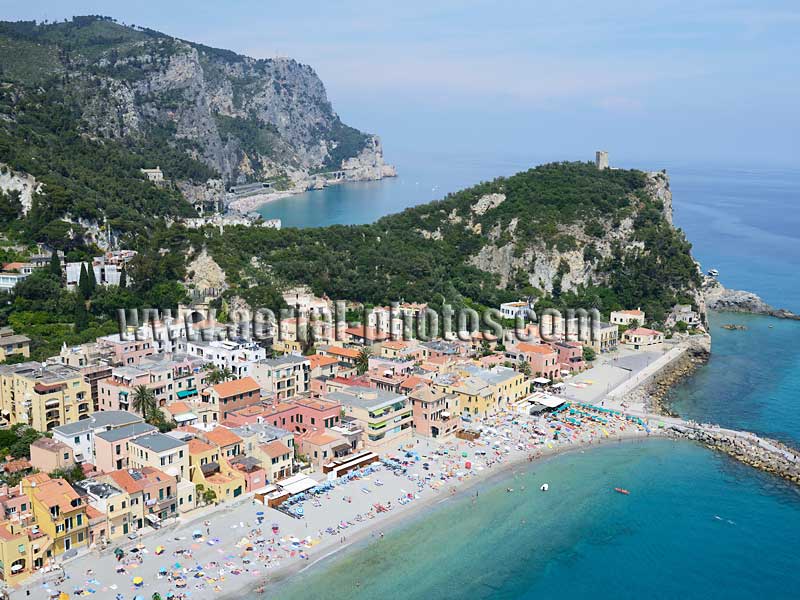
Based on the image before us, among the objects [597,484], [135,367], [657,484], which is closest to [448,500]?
[597,484]

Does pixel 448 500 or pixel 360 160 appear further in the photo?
pixel 360 160

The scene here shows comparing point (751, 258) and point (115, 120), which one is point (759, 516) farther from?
point (115, 120)

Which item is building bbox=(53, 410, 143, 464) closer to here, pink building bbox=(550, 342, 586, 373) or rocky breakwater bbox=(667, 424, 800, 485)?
rocky breakwater bbox=(667, 424, 800, 485)

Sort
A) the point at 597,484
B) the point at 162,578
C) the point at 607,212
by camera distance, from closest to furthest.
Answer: the point at 162,578
the point at 597,484
the point at 607,212

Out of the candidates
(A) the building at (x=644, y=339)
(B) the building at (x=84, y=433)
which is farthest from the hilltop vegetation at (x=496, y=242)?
(B) the building at (x=84, y=433)

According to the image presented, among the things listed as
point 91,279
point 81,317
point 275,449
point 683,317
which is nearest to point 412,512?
point 275,449

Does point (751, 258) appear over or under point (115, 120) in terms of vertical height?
under

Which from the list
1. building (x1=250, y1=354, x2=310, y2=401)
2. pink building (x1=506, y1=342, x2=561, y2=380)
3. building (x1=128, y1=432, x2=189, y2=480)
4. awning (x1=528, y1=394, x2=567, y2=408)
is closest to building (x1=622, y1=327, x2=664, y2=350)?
pink building (x1=506, y1=342, x2=561, y2=380)

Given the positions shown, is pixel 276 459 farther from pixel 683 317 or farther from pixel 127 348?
pixel 683 317

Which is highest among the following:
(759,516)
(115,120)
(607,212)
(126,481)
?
(115,120)
